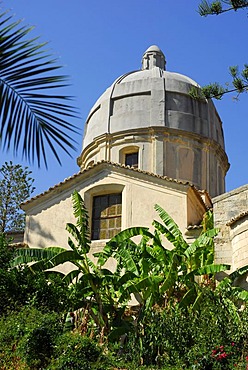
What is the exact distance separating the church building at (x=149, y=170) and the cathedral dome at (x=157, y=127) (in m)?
0.05

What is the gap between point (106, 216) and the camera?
22.3 metres

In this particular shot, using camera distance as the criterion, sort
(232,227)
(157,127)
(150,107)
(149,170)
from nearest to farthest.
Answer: (232,227), (149,170), (157,127), (150,107)

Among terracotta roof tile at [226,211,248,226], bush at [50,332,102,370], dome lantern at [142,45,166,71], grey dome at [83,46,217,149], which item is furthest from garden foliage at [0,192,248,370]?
dome lantern at [142,45,166,71]

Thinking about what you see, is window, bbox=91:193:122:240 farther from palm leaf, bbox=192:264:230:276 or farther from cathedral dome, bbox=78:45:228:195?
palm leaf, bbox=192:264:230:276

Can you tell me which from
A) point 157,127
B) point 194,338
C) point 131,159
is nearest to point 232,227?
point 194,338

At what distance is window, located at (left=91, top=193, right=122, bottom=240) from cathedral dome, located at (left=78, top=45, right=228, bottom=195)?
498 centimetres

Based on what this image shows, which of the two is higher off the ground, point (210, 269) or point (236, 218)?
point (236, 218)

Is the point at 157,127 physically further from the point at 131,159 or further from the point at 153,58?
the point at 153,58

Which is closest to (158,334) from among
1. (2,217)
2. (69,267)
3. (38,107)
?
(69,267)

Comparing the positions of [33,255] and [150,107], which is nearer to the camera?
[33,255]

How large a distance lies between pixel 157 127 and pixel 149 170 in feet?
7.30

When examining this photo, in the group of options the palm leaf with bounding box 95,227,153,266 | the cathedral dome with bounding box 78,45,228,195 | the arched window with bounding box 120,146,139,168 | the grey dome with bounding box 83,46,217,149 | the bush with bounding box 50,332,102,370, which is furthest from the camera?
the grey dome with bounding box 83,46,217,149

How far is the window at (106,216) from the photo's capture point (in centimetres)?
2188

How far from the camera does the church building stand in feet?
68.0
